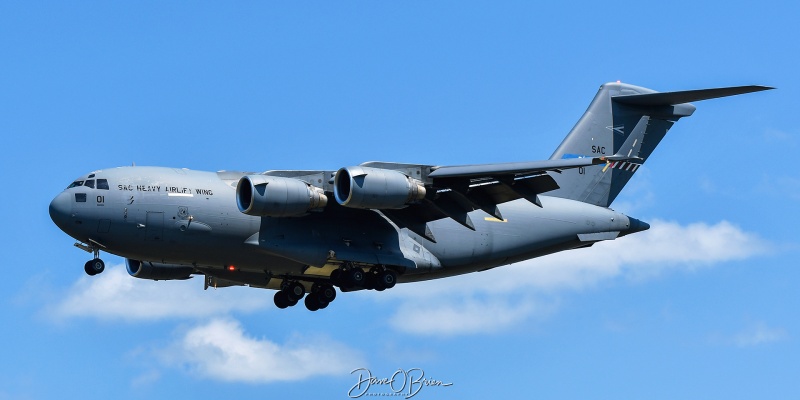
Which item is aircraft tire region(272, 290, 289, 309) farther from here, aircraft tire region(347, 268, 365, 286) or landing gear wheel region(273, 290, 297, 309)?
aircraft tire region(347, 268, 365, 286)

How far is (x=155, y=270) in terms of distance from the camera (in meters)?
26.2

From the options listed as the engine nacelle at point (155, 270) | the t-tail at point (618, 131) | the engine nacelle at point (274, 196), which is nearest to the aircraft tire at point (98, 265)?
the engine nacelle at point (274, 196)

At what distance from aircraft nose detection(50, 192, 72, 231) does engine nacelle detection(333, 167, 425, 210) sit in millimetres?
4325

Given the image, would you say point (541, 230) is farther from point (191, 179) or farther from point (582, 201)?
point (191, 179)

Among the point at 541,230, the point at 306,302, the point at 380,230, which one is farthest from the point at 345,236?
the point at 541,230

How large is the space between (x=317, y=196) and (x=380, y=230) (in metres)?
1.87

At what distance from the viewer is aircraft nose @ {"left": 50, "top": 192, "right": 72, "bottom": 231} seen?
22.3 metres

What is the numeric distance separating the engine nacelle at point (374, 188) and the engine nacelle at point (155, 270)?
5.22m

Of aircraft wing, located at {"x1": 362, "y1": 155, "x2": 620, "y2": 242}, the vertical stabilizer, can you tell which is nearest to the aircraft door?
aircraft wing, located at {"x1": 362, "y1": 155, "x2": 620, "y2": 242}

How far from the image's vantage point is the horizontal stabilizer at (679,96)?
23.5m

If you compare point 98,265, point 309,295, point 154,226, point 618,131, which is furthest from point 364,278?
point 618,131

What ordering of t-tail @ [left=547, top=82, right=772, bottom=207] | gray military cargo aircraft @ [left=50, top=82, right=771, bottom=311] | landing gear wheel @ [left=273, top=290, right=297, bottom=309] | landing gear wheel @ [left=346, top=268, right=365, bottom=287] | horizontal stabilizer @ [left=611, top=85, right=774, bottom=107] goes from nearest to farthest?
gray military cargo aircraft @ [left=50, top=82, right=771, bottom=311], horizontal stabilizer @ [left=611, top=85, right=774, bottom=107], landing gear wheel @ [left=346, top=268, right=365, bottom=287], landing gear wheel @ [left=273, top=290, right=297, bottom=309], t-tail @ [left=547, top=82, right=772, bottom=207]

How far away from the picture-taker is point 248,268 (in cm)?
2364

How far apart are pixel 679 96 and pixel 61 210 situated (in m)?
11.6
